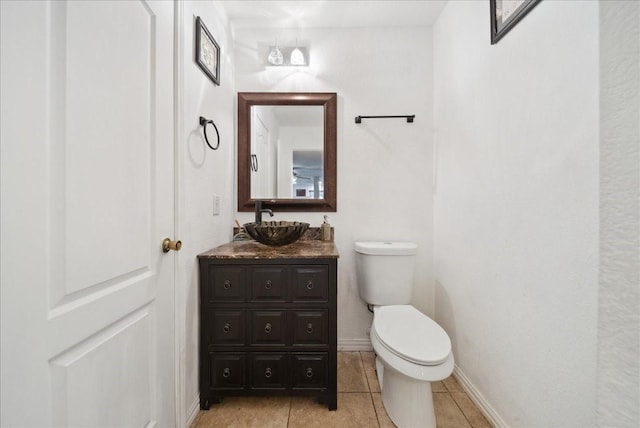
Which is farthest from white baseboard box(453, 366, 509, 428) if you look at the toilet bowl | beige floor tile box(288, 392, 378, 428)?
beige floor tile box(288, 392, 378, 428)

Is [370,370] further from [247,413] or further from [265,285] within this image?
[265,285]

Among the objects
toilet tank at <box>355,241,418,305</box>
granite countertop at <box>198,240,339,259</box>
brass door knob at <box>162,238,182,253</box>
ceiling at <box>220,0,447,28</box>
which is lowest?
toilet tank at <box>355,241,418,305</box>

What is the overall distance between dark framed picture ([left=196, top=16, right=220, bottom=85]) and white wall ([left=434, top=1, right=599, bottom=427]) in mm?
1501

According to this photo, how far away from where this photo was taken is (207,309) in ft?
4.49

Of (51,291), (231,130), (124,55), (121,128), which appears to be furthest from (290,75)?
(51,291)

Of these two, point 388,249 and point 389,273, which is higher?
point 388,249

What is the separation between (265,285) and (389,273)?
2.76ft

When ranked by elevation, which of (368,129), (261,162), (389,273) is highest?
(368,129)

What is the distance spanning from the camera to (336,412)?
137 centimetres

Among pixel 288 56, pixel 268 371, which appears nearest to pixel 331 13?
pixel 288 56

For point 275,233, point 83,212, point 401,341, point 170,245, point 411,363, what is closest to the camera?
point 83,212

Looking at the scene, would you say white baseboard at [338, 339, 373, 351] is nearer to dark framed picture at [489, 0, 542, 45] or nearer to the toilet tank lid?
the toilet tank lid

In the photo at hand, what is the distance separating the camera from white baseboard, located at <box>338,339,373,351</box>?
78.1 inches

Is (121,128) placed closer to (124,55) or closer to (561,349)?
(124,55)
